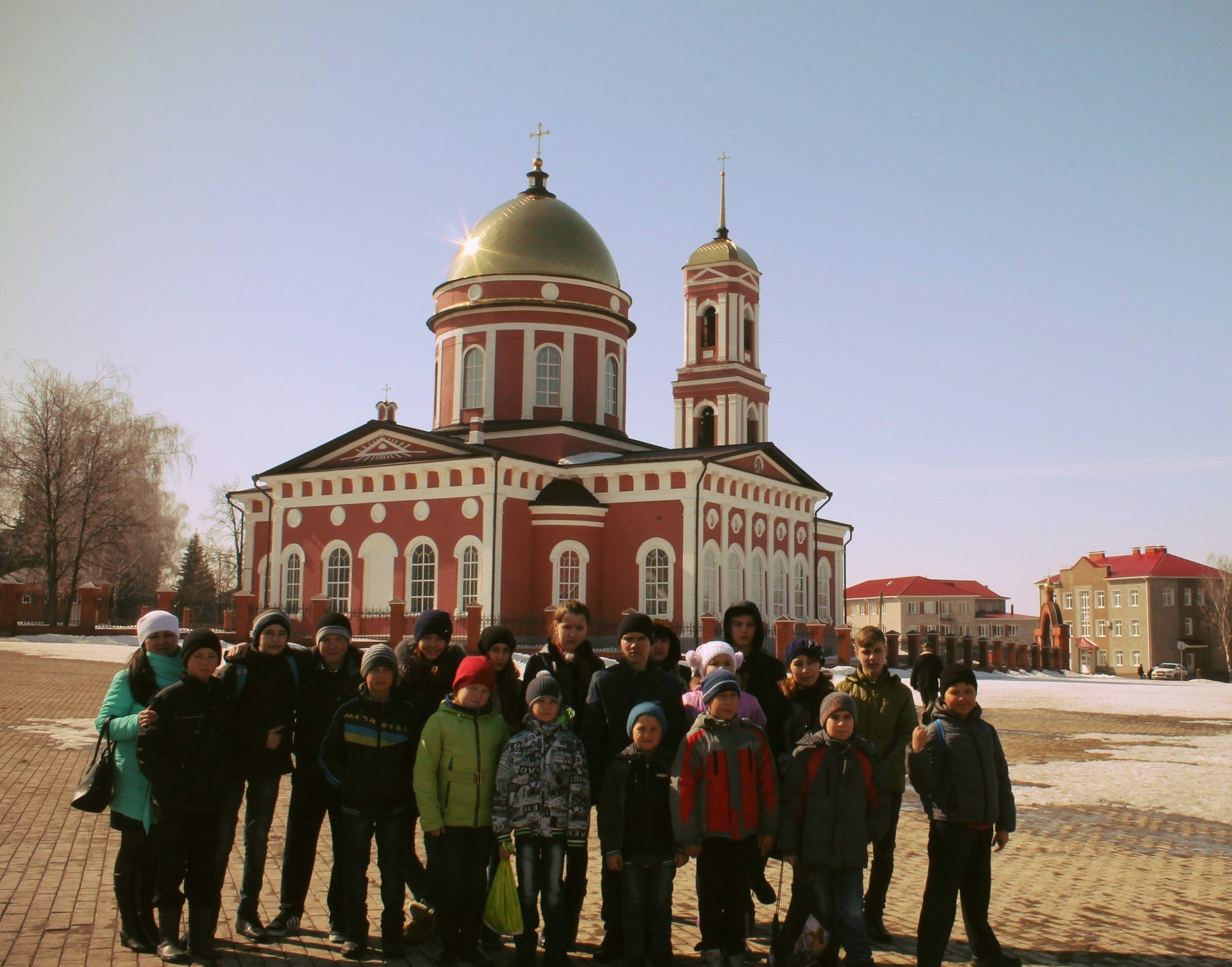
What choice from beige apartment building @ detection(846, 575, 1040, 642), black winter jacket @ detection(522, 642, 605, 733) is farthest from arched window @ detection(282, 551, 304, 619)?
beige apartment building @ detection(846, 575, 1040, 642)

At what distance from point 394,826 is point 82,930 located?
162cm

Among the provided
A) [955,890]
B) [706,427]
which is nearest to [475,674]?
[955,890]

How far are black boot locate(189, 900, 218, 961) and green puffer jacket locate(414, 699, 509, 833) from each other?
111 cm

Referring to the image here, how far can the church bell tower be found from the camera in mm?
36781

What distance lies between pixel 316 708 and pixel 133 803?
998 millimetres

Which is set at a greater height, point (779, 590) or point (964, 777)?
point (779, 590)

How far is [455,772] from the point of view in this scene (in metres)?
5.55

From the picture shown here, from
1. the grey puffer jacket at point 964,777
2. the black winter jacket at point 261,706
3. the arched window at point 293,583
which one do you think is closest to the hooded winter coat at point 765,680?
the grey puffer jacket at point 964,777

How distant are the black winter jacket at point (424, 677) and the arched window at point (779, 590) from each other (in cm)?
2564

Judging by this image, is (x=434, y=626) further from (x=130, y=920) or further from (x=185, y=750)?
(x=130, y=920)

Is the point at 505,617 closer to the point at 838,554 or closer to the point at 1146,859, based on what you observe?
the point at 838,554

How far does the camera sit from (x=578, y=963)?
5.53m

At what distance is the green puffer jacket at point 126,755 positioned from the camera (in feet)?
17.8

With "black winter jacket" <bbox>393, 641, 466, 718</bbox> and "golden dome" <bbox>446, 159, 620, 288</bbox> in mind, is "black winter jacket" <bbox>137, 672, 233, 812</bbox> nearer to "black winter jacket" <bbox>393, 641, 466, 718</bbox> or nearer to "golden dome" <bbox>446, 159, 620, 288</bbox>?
"black winter jacket" <bbox>393, 641, 466, 718</bbox>
